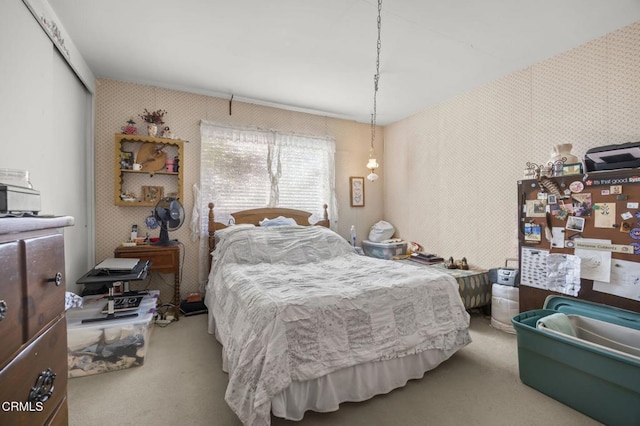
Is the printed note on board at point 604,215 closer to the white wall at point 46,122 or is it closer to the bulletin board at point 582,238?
the bulletin board at point 582,238

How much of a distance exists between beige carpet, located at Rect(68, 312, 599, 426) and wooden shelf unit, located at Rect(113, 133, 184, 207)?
6.23 feet

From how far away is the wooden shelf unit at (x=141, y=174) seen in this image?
3309 mm

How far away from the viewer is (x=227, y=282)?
2500 mm

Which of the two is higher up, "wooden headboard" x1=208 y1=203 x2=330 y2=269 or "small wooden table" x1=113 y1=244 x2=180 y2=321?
"wooden headboard" x1=208 y1=203 x2=330 y2=269

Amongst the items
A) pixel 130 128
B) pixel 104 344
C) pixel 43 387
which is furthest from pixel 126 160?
pixel 43 387

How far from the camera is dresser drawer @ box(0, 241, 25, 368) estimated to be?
60cm

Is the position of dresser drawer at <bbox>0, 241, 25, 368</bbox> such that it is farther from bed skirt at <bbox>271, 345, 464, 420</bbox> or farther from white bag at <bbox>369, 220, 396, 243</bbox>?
white bag at <bbox>369, 220, 396, 243</bbox>

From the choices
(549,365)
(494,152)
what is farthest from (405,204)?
(549,365)

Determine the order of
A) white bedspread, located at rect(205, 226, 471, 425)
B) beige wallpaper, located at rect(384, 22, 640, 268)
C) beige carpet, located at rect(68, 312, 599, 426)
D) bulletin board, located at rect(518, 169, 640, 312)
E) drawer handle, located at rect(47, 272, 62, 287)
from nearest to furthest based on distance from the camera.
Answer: drawer handle, located at rect(47, 272, 62, 287)
white bedspread, located at rect(205, 226, 471, 425)
beige carpet, located at rect(68, 312, 599, 426)
bulletin board, located at rect(518, 169, 640, 312)
beige wallpaper, located at rect(384, 22, 640, 268)

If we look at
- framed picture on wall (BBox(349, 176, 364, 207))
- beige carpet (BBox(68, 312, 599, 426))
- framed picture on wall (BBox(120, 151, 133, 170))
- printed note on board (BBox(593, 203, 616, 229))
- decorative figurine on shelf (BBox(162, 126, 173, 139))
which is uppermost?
decorative figurine on shelf (BBox(162, 126, 173, 139))

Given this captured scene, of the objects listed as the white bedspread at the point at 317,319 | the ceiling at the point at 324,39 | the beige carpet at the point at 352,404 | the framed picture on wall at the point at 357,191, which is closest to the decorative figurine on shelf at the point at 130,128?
the ceiling at the point at 324,39

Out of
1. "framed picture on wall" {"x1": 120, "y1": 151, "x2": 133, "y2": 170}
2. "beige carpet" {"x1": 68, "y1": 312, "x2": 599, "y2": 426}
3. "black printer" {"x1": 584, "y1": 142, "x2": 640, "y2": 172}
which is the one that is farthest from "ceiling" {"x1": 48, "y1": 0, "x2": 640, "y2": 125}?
"beige carpet" {"x1": 68, "y1": 312, "x2": 599, "y2": 426}

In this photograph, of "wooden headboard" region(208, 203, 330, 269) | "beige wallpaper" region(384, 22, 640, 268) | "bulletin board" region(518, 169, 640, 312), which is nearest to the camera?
"bulletin board" region(518, 169, 640, 312)

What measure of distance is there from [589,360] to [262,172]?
3795 mm
